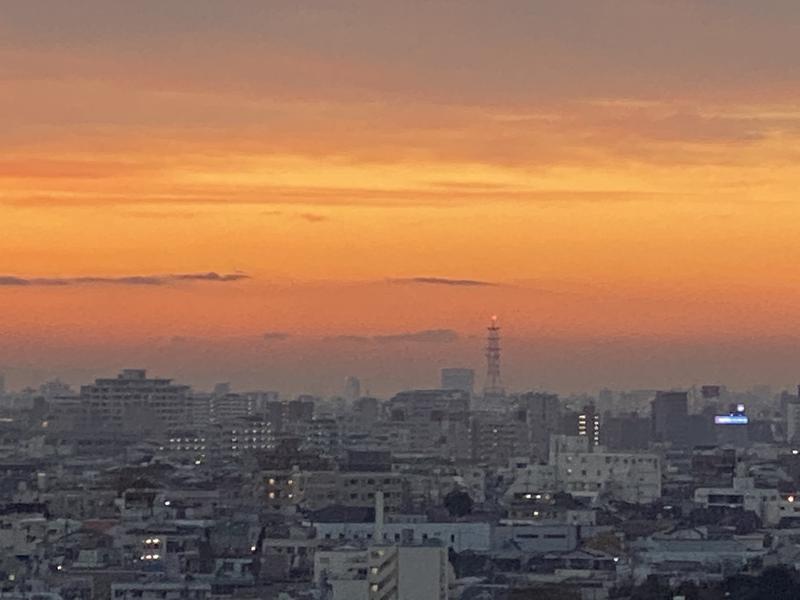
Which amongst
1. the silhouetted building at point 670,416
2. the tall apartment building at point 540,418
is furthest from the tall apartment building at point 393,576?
the silhouetted building at point 670,416

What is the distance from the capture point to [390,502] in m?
68.1

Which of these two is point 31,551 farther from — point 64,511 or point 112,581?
point 64,511

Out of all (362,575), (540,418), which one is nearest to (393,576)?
(362,575)

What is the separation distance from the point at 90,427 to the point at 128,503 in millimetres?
56574

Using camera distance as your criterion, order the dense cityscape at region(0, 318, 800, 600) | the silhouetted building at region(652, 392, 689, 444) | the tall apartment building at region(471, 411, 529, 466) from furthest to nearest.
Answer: the silhouetted building at region(652, 392, 689, 444)
the tall apartment building at region(471, 411, 529, 466)
the dense cityscape at region(0, 318, 800, 600)

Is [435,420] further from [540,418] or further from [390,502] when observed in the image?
[390,502]

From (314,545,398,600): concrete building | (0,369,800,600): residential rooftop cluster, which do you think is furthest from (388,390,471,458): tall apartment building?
(314,545,398,600): concrete building

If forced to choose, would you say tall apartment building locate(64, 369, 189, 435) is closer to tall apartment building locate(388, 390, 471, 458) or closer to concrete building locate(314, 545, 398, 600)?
tall apartment building locate(388, 390, 471, 458)

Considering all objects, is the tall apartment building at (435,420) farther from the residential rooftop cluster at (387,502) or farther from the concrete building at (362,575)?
the concrete building at (362,575)

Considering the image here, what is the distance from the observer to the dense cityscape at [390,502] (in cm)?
4431

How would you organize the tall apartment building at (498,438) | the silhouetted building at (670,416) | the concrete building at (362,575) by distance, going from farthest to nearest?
the silhouetted building at (670,416) → the tall apartment building at (498,438) → the concrete building at (362,575)

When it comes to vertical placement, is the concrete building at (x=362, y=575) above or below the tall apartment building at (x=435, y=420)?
below

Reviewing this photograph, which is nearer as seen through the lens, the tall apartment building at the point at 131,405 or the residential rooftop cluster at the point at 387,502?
the residential rooftop cluster at the point at 387,502

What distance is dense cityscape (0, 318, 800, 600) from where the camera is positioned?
44.3m
